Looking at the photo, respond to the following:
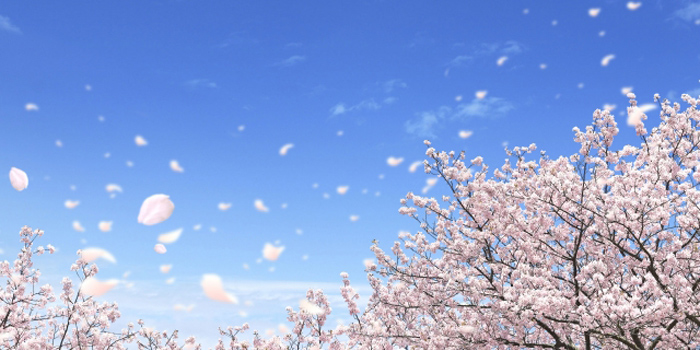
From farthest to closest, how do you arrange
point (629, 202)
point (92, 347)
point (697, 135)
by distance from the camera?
point (92, 347), point (697, 135), point (629, 202)

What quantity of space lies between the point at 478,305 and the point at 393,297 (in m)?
3.23

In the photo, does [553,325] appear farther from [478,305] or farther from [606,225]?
[606,225]

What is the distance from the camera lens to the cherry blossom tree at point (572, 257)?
788cm

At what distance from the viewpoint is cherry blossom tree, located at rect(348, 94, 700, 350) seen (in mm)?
7875

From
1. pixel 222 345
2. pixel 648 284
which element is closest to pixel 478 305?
pixel 648 284

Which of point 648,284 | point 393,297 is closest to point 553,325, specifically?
point 648,284

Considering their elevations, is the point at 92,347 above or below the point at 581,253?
below

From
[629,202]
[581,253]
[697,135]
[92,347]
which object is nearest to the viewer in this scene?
[629,202]

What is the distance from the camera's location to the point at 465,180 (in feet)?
38.4

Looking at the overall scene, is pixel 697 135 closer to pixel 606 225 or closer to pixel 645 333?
pixel 606 225

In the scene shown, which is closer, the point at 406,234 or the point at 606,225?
the point at 606,225

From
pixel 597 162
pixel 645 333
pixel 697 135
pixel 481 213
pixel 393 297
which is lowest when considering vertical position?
pixel 645 333

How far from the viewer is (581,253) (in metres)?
9.70

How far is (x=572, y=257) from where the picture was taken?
8930 millimetres
